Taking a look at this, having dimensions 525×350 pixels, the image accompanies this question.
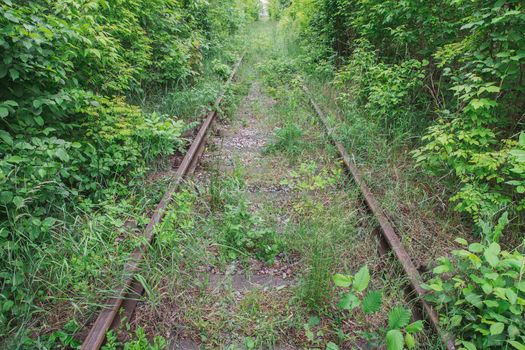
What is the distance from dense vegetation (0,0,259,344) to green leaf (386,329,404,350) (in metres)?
2.10

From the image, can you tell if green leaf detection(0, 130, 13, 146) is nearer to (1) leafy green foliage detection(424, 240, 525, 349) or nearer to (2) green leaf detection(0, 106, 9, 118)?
(2) green leaf detection(0, 106, 9, 118)

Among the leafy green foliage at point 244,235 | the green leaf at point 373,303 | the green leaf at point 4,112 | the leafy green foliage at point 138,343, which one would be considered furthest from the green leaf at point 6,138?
the green leaf at point 373,303

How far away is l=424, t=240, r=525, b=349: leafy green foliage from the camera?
1.88m

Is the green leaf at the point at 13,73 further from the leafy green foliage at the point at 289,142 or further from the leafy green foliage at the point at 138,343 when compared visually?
the leafy green foliage at the point at 289,142

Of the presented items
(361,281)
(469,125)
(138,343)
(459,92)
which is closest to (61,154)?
(138,343)

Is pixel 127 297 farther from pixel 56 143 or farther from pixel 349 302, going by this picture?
pixel 349 302

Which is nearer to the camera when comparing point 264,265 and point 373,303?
point 373,303

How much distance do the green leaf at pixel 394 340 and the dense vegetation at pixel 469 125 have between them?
0.40 meters

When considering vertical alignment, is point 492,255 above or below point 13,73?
below

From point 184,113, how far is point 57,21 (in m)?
2.96

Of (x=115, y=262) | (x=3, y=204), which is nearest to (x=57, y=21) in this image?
(x=3, y=204)

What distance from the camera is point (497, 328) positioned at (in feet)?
6.00

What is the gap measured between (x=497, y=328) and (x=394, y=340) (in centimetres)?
57

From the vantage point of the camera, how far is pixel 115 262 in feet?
8.43
